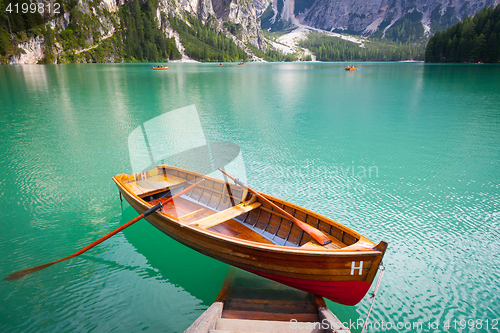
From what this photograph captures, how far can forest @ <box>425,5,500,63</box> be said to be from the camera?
100 m

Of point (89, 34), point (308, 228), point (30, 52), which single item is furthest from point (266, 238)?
point (89, 34)

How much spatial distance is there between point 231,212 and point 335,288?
344 centimetres

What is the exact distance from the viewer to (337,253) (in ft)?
17.0

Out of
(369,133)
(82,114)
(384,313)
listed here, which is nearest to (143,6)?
(82,114)

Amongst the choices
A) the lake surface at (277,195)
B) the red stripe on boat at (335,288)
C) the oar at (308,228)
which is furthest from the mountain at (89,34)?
the red stripe on boat at (335,288)

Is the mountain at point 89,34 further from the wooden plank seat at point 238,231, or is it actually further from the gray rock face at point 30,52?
the wooden plank seat at point 238,231

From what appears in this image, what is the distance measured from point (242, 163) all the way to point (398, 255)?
9364 mm

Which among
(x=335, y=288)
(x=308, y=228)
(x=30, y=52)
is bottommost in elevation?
(x=335, y=288)

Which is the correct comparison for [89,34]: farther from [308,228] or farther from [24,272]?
[308,228]

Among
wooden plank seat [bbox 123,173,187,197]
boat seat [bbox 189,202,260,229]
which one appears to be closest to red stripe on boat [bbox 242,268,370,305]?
boat seat [bbox 189,202,260,229]

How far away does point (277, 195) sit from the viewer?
37.9ft

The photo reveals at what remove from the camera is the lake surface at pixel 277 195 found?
20.8 feet
